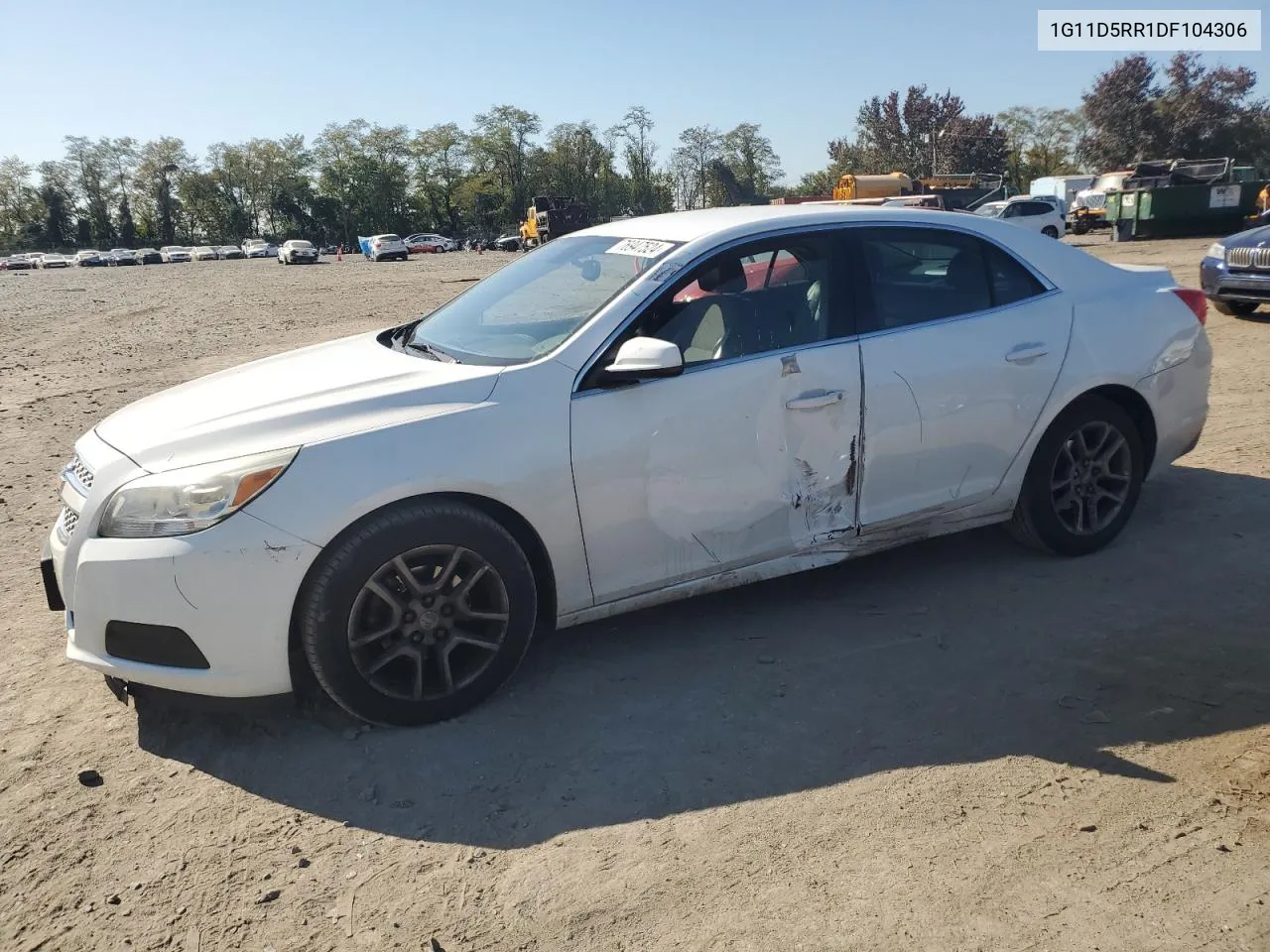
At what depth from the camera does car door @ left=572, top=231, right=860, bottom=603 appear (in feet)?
11.6

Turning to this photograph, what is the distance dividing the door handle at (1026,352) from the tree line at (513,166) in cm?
6033

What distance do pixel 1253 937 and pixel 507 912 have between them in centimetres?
178

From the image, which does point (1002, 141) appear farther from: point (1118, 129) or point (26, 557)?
point (26, 557)

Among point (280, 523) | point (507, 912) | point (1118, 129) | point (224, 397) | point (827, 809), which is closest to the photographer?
point (507, 912)

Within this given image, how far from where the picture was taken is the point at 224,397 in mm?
3705

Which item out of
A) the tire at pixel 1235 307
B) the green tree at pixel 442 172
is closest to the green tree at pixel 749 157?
the green tree at pixel 442 172

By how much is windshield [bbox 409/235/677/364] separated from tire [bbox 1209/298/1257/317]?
10712mm

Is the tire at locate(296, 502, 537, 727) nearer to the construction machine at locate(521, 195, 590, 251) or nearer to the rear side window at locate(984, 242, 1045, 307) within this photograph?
the rear side window at locate(984, 242, 1045, 307)

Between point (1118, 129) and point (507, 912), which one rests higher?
point (1118, 129)

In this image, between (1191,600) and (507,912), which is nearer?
(507,912)

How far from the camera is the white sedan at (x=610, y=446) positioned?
315 centimetres

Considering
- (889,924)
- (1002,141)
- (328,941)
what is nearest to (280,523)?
(328,941)

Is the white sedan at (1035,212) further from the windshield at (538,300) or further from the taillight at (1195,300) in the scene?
the windshield at (538,300)

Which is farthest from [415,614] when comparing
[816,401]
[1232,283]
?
[1232,283]
